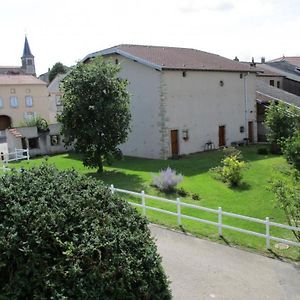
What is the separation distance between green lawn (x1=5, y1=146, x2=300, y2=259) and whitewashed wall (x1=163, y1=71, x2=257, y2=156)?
1.78 metres

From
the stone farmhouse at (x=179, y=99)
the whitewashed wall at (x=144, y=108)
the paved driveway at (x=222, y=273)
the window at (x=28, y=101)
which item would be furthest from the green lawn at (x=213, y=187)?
the window at (x=28, y=101)

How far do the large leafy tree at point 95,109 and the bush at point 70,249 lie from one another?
1670 centimetres

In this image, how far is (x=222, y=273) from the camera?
31.4 feet

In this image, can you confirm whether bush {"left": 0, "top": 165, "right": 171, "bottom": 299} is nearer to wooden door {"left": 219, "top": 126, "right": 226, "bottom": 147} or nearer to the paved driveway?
the paved driveway

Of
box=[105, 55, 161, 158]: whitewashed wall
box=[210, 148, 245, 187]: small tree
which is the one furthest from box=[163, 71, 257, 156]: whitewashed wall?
box=[210, 148, 245, 187]: small tree

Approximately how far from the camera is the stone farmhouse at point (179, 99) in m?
29.0

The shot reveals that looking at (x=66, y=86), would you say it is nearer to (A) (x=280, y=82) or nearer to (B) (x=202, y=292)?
(B) (x=202, y=292)

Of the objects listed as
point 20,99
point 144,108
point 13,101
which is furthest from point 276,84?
point 13,101

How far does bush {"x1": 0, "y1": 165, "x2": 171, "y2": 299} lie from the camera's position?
4.75 metres

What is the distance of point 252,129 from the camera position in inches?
1437

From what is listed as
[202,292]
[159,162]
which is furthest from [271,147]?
[202,292]

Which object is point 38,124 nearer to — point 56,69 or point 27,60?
point 56,69

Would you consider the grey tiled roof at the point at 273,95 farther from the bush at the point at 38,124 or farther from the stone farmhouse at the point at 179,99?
the bush at the point at 38,124

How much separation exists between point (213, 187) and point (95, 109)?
24.3ft
